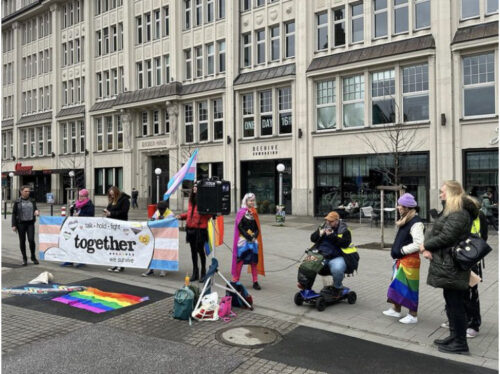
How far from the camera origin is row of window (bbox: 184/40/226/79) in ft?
100

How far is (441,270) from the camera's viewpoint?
16.5 feet

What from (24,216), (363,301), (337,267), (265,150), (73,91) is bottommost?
(363,301)

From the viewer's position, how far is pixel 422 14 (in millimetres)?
21906

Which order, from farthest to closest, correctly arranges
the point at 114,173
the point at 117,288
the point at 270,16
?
the point at 114,173
the point at 270,16
the point at 117,288

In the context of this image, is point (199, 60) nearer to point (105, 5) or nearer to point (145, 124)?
point (145, 124)

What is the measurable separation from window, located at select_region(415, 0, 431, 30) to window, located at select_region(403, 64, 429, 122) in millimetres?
2031

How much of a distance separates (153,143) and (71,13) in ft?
57.4

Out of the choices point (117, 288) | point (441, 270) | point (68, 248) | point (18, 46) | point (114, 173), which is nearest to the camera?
point (441, 270)

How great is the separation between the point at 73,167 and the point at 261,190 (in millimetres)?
19867

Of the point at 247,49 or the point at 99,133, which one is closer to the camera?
the point at 247,49

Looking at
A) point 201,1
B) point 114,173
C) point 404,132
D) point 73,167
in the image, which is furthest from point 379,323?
point 73,167

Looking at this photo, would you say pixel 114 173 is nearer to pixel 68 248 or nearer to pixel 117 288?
pixel 68 248

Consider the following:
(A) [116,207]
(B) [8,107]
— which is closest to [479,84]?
(A) [116,207]

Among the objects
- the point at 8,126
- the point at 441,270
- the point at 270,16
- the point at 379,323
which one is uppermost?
the point at 270,16
